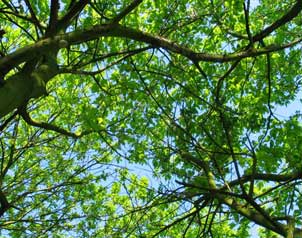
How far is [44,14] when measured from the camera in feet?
24.1

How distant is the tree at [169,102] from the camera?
4891 millimetres

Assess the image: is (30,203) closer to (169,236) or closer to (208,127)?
(169,236)

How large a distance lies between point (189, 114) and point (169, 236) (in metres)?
4.79

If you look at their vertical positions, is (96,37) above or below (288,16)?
below

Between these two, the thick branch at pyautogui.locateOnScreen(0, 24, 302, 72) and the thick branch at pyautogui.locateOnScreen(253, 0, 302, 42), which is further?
the thick branch at pyautogui.locateOnScreen(253, 0, 302, 42)

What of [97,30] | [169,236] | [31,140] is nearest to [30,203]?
[31,140]

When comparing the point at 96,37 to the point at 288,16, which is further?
the point at 96,37

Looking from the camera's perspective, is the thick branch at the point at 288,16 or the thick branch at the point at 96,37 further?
the thick branch at the point at 288,16

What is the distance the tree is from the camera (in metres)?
4.89

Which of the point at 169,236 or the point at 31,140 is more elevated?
the point at 31,140

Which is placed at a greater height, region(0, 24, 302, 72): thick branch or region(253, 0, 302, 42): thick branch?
region(253, 0, 302, 42): thick branch

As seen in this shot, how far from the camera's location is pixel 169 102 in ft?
21.2

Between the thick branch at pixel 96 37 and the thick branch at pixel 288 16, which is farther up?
the thick branch at pixel 288 16

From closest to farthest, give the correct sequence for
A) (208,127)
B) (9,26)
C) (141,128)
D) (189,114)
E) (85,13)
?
1. (189,114)
2. (208,127)
3. (141,128)
4. (85,13)
5. (9,26)
